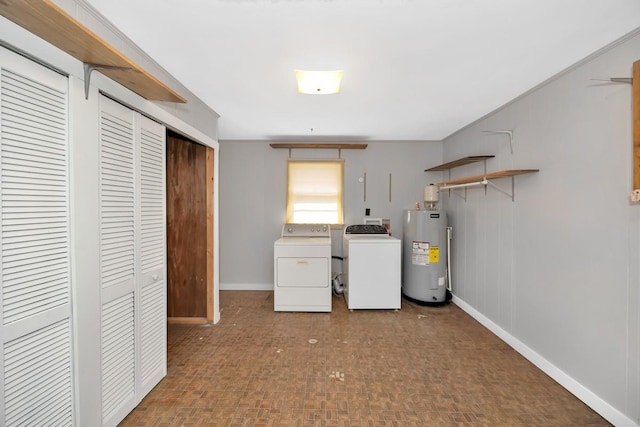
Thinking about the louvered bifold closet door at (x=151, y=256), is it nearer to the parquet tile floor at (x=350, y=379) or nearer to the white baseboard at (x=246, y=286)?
the parquet tile floor at (x=350, y=379)

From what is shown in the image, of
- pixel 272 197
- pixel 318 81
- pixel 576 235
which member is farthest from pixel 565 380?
pixel 272 197

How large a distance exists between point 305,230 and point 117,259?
2.50m

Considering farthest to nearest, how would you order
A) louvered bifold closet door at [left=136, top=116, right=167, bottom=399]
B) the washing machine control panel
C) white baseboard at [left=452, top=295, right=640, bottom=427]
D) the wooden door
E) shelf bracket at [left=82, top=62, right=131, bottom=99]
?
the washing machine control panel < the wooden door < louvered bifold closet door at [left=136, top=116, right=167, bottom=399] < white baseboard at [left=452, top=295, right=640, bottom=427] < shelf bracket at [left=82, top=62, right=131, bottom=99]

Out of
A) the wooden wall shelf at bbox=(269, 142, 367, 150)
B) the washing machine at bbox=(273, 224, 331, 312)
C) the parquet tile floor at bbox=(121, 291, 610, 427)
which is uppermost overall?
the wooden wall shelf at bbox=(269, 142, 367, 150)

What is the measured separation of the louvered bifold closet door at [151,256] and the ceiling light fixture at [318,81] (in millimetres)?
1089

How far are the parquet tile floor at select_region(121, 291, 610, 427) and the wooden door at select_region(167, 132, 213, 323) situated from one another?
25 centimetres

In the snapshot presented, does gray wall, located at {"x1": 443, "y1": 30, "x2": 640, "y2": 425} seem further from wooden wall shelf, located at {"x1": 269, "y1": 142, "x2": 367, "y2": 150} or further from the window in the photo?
the window

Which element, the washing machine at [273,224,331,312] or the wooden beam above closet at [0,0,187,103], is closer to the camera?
the wooden beam above closet at [0,0,187,103]

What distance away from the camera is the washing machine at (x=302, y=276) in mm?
3273

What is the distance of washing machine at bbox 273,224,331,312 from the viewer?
10.7 feet

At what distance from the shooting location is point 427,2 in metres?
1.28

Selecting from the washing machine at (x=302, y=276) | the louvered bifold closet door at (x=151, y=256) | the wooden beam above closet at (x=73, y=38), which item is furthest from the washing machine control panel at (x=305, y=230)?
the wooden beam above closet at (x=73, y=38)

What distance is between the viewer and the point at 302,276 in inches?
129

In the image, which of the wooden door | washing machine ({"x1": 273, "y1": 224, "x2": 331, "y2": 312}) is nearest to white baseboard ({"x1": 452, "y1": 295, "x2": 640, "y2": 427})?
washing machine ({"x1": 273, "y1": 224, "x2": 331, "y2": 312})
